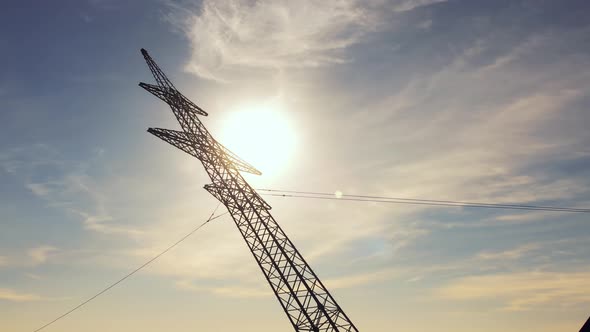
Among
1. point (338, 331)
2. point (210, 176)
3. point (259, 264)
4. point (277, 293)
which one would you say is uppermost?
point (210, 176)

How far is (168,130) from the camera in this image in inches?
1378

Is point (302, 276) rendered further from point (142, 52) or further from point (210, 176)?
point (142, 52)

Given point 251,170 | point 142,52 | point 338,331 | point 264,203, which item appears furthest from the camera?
point 142,52

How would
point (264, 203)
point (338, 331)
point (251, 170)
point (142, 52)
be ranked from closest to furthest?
point (338, 331), point (264, 203), point (251, 170), point (142, 52)

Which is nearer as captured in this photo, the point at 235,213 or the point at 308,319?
the point at 308,319

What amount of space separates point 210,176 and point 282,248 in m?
10.4

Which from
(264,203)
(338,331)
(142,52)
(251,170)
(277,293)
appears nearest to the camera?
(338,331)

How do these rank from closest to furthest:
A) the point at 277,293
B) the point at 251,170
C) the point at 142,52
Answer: the point at 277,293, the point at 251,170, the point at 142,52

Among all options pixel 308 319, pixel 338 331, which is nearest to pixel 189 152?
pixel 308 319

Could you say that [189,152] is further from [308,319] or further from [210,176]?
[308,319]

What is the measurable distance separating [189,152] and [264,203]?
9.53 m

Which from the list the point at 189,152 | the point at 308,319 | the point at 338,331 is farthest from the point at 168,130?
the point at 338,331

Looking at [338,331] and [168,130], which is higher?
[168,130]

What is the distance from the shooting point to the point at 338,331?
30.1 metres
